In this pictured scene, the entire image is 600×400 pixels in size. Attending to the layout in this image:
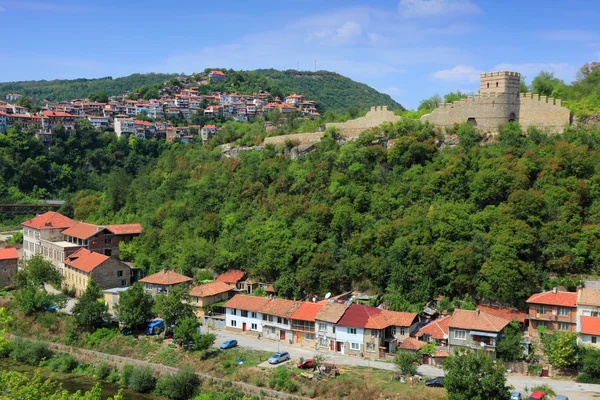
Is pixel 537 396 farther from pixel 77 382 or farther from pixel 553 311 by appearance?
pixel 77 382

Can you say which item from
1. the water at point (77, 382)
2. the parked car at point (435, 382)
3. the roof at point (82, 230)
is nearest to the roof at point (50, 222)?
the roof at point (82, 230)

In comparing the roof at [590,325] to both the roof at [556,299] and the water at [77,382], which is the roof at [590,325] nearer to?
the roof at [556,299]

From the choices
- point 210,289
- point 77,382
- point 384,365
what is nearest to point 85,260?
point 210,289

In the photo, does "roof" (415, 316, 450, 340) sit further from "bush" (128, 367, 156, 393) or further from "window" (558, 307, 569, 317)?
"bush" (128, 367, 156, 393)

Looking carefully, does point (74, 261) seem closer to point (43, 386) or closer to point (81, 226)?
point (81, 226)

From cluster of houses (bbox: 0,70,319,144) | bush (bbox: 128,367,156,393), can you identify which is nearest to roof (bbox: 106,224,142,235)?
bush (bbox: 128,367,156,393)
